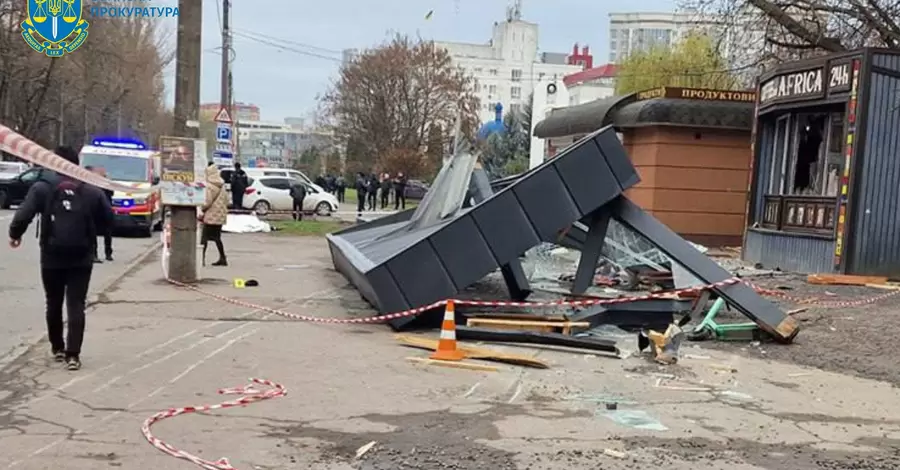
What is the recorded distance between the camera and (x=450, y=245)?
1059 centimetres

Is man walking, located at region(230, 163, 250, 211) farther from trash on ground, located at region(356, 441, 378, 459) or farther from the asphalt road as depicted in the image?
trash on ground, located at region(356, 441, 378, 459)

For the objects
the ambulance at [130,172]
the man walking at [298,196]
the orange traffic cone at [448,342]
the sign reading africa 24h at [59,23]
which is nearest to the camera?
the orange traffic cone at [448,342]

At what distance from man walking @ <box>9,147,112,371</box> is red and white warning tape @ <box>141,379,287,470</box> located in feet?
5.50

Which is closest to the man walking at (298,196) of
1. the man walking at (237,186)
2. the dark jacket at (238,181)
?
the man walking at (237,186)

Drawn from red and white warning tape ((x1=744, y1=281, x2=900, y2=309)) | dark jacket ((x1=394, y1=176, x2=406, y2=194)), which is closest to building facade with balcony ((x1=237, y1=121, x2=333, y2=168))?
dark jacket ((x1=394, y1=176, x2=406, y2=194))

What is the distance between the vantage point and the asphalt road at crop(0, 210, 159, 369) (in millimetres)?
9367

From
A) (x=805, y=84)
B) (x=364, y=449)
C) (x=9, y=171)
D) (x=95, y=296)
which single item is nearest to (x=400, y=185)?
(x=9, y=171)

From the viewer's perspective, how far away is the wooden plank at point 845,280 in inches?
622

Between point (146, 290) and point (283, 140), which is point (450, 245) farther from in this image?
point (283, 140)

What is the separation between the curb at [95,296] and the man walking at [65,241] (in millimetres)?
487

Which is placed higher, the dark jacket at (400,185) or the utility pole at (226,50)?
the utility pole at (226,50)

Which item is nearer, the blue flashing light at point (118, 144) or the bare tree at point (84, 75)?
the blue flashing light at point (118, 144)

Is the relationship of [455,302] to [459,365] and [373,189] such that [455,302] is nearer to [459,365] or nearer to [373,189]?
[459,365]

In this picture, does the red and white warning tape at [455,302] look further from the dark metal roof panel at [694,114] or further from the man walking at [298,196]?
the man walking at [298,196]
